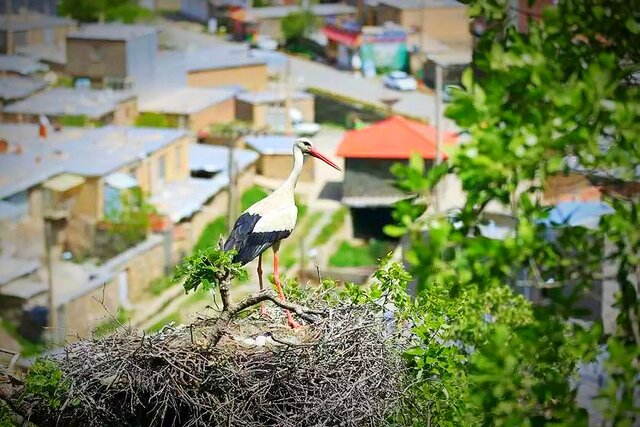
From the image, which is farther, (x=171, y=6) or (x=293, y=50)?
(x=171, y=6)

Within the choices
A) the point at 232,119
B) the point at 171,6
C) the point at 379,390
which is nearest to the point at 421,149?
the point at 232,119

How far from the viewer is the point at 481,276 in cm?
564

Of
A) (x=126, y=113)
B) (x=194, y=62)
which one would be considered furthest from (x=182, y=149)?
(x=194, y=62)

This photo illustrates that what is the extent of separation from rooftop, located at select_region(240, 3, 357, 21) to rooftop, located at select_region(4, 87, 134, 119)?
80.9 ft

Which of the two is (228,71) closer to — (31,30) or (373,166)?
(31,30)

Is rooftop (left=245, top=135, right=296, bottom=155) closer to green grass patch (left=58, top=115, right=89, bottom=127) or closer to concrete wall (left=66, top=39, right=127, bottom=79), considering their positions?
green grass patch (left=58, top=115, right=89, bottom=127)

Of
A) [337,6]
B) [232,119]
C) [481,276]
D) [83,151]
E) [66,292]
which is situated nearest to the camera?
[481,276]

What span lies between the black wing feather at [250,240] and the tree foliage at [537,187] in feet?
11.8

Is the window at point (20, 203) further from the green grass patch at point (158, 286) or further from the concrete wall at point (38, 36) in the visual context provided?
the concrete wall at point (38, 36)

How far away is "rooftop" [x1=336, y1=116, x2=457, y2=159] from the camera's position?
39.3 meters

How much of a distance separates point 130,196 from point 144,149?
3.34 m

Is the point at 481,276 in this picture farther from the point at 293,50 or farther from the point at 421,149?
the point at 293,50

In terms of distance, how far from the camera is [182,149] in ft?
135

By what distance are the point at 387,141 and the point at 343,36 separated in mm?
26913
